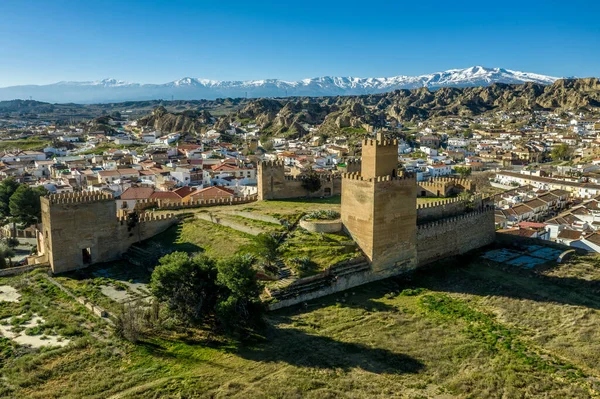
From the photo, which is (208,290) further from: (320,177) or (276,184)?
(320,177)

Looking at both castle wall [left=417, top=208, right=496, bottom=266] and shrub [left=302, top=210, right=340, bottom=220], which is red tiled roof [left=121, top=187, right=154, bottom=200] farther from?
castle wall [left=417, top=208, right=496, bottom=266]

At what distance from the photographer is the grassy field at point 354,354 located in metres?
14.4

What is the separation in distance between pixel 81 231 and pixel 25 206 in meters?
9.99

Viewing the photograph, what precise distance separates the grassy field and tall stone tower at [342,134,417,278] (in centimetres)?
231

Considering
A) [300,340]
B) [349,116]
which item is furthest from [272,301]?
[349,116]

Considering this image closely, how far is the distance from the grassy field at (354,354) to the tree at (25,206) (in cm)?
1149

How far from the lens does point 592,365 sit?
1603 centimetres

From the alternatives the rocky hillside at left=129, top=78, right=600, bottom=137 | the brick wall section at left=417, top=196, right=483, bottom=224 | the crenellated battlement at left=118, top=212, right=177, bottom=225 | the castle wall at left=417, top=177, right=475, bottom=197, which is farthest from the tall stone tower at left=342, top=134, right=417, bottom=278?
the rocky hillside at left=129, top=78, right=600, bottom=137

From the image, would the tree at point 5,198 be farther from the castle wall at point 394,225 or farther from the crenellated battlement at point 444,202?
the crenellated battlement at point 444,202

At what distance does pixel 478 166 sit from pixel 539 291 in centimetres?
5465

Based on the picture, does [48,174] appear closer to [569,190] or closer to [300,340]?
[300,340]

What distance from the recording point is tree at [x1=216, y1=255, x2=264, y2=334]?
55.6ft

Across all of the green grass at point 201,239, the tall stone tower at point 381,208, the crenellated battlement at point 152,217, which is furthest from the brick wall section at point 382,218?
the crenellated battlement at point 152,217

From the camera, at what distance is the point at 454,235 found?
90.8 ft
